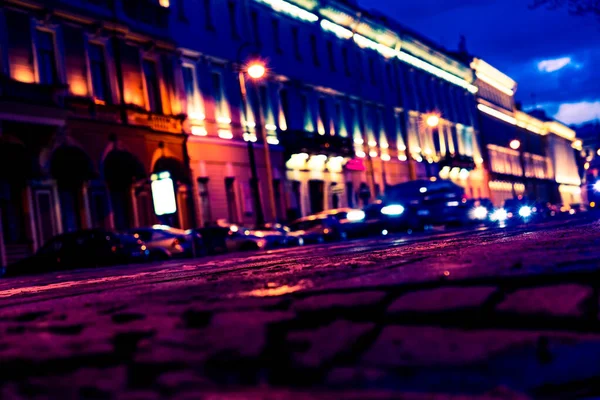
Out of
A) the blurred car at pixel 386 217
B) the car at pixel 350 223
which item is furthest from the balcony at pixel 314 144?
the blurred car at pixel 386 217

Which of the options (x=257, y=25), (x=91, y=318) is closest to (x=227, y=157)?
(x=257, y=25)

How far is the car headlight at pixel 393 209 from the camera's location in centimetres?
3073

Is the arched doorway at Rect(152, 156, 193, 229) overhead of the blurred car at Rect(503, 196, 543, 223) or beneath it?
overhead

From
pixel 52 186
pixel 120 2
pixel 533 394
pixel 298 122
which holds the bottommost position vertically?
pixel 533 394

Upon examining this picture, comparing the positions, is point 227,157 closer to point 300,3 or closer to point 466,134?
point 300,3

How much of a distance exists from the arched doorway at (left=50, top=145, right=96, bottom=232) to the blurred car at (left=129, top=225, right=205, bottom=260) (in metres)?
2.95

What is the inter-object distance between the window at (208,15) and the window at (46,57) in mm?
10420

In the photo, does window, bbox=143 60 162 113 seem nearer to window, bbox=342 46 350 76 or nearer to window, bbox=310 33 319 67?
window, bbox=310 33 319 67

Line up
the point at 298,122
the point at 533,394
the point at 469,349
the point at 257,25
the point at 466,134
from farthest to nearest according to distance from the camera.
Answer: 1. the point at 466,134
2. the point at 298,122
3. the point at 257,25
4. the point at 469,349
5. the point at 533,394

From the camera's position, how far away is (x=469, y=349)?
2.88m

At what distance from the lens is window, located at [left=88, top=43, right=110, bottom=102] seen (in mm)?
31281

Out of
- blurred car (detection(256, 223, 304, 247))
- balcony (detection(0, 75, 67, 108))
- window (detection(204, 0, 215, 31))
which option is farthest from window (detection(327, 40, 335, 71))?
balcony (detection(0, 75, 67, 108))

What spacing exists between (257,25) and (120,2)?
11.1m

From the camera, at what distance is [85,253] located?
24719mm
